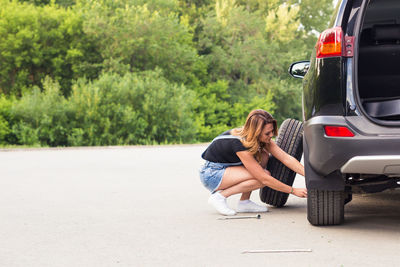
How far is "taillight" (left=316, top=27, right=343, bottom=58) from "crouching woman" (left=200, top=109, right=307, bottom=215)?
1361 millimetres

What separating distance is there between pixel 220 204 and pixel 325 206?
4.46 ft

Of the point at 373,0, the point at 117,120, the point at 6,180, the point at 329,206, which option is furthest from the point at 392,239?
the point at 117,120

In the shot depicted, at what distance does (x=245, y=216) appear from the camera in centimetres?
647

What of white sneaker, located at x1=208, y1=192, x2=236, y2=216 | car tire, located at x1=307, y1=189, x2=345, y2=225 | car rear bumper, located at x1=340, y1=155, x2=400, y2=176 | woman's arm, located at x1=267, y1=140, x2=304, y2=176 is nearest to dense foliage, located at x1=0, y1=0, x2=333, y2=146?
white sneaker, located at x1=208, y1=192, x2=236, y2=216

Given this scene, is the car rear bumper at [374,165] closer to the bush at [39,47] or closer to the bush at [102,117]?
the bush at [102,117]

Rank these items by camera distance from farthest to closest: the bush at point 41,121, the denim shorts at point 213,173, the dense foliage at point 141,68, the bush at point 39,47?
1. the bush at point 39,47
2. the dense foliage at point 141,68
3. the bush at point 41,121
4. the denim shorts at point 213,173

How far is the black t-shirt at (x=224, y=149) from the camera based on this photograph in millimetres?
6340

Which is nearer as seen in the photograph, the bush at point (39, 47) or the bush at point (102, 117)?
the bush at point (102, 117)

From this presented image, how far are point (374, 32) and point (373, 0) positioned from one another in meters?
0.27

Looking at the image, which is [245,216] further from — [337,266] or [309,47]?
[309,47]

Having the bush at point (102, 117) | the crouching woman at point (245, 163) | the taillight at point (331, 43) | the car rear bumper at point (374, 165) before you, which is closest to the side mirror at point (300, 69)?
the crouching woman at point (245, 163)

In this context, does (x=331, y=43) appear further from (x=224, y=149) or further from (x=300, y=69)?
(x=224, y=149)

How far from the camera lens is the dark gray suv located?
4.70 metres

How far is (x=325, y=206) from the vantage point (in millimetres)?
5496
